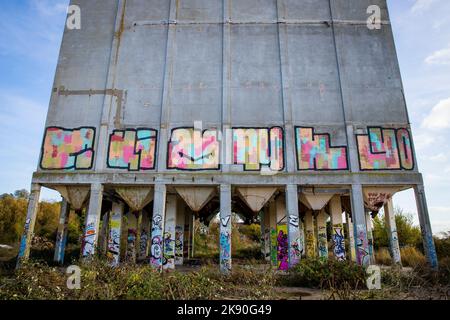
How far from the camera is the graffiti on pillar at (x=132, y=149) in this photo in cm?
1666

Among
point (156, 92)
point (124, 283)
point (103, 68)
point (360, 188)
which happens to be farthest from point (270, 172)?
point (103, 68)

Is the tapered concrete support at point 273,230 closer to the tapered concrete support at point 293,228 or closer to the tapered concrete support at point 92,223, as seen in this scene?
the tapered concrete support at point 293,228

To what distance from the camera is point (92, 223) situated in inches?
625

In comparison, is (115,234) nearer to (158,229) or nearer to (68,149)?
(158,229)

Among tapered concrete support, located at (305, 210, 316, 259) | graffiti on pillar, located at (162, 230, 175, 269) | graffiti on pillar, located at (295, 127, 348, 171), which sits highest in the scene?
graffiti on pillar, located at (295, 127, 348, 171)

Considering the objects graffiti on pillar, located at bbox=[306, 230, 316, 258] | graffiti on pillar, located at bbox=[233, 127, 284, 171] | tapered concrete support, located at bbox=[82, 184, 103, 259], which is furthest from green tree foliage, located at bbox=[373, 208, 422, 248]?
tapered concrete support, located at bbox=[82, 184, 103, 259]

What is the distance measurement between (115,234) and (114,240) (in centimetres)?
36

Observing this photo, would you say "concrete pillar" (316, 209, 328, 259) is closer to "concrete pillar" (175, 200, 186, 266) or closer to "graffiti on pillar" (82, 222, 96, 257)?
"concrete pillar" (175, 200, 186, 266)

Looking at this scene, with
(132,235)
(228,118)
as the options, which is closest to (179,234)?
(132,235)

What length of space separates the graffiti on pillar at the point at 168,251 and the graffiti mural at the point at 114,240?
2447 mm

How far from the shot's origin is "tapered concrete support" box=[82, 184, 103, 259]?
51.2ft

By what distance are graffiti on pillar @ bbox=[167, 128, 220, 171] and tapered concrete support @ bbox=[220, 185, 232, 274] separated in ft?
4.63
